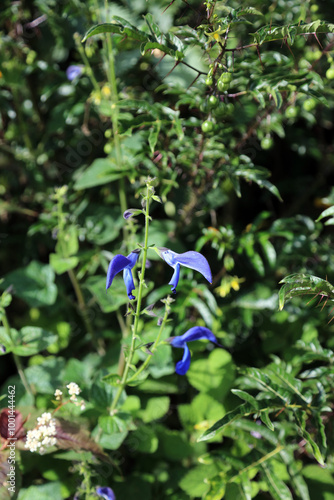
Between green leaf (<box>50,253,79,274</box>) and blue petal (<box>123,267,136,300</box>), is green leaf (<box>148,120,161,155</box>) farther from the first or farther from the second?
green leaf (<box>50,253,79,274</box>)

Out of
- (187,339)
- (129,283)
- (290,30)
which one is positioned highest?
(290,30)

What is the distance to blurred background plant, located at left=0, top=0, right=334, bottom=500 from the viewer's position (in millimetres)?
1355

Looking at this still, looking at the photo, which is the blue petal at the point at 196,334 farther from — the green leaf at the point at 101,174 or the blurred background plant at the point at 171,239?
the green leaf at the point at 101,174

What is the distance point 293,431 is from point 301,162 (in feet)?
4.89

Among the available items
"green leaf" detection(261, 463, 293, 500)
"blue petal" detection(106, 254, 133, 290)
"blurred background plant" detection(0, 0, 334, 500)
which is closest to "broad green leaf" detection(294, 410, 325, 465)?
"blurred background plant" detection(0, 0, 334, 500)

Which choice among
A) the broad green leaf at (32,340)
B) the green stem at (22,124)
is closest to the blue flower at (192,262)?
the broad green leaf at (32,340)

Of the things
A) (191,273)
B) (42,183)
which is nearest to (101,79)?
(42,183)

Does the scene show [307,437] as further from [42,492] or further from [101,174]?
[101,174]

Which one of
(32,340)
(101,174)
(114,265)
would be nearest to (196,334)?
(114,265)

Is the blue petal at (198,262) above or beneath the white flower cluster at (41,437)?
above

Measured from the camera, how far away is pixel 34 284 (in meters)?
1.81

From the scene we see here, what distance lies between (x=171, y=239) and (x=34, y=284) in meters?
0.58

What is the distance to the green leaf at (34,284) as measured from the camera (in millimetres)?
1748

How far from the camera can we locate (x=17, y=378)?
5.68ft
